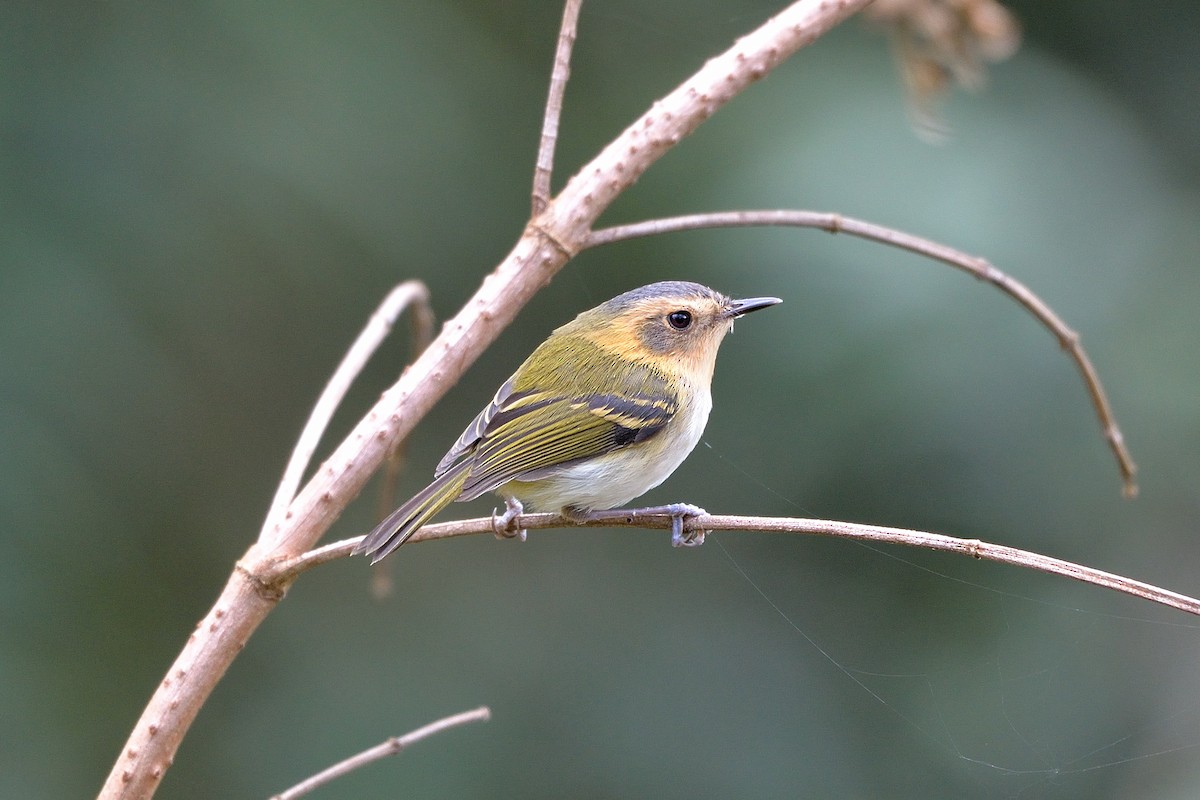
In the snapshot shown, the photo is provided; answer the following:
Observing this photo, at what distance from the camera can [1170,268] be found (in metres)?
3.05

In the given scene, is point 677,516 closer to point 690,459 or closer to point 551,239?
point 551,239

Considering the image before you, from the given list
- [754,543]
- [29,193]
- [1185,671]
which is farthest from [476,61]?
[1185,671]

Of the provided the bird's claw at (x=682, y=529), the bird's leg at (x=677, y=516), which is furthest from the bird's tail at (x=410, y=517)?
the bird's claw at (x=682, y=529)

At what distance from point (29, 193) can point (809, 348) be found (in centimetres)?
218

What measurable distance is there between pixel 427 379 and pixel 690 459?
1.94 meters

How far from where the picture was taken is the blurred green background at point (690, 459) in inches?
116

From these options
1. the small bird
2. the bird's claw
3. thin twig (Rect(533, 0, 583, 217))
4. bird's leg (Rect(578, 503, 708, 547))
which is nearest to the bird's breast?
the small bird

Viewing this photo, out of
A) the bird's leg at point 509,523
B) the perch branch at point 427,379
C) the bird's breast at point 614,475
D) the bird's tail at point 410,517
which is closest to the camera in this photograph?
the perch branch at point 427,379

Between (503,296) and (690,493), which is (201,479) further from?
(503,296)

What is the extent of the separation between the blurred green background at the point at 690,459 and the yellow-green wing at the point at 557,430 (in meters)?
0.68

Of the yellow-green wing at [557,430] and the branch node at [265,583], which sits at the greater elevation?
the yellow-green wing at [557,430]

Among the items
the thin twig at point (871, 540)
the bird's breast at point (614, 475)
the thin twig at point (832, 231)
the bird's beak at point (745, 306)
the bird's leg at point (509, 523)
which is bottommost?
the thin twig at point (871, 540)

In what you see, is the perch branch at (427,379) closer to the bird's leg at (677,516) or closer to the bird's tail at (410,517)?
the bird's tail at (410,517)

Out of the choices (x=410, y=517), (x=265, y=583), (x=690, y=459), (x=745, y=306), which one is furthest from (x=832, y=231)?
(x=690, y=459)
